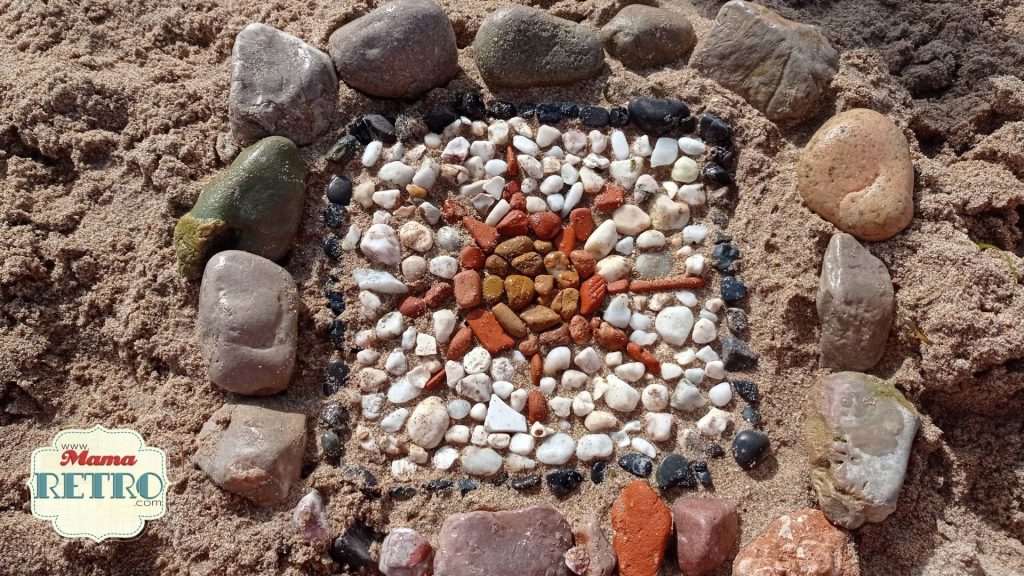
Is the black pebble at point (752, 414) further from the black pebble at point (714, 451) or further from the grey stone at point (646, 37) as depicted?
the grey stone at point (646, 37)

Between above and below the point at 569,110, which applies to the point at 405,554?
below

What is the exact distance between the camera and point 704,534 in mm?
2062

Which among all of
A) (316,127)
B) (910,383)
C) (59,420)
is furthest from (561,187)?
(59,420)

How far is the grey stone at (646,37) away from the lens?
259 cm

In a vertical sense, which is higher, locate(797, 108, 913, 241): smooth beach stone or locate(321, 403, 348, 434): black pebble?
locate(797, 108, 913, 241): smooth beach stone

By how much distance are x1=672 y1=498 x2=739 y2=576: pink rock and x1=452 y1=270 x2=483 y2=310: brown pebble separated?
0.93m

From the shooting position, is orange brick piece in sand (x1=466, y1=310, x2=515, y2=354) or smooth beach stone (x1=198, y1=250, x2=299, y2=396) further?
orange brick piece in sand (x1=466, y1=310, x2=515, y2=354)

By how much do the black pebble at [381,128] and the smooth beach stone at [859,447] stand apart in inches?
66.0

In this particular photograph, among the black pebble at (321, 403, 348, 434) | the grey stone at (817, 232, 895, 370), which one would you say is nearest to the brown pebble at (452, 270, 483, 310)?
the black pebble at (321, 403, 348, 434)

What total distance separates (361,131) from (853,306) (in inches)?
68.8

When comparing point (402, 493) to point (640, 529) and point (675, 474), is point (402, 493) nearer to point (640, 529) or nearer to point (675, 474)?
point (640, 529)

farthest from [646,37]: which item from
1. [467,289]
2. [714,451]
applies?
[714,451]

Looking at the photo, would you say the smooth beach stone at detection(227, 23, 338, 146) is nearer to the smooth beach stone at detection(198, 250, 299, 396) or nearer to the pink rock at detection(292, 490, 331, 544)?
the smooth beach stone at detection(198, 250, 299, 396)

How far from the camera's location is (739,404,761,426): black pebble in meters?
2.26
